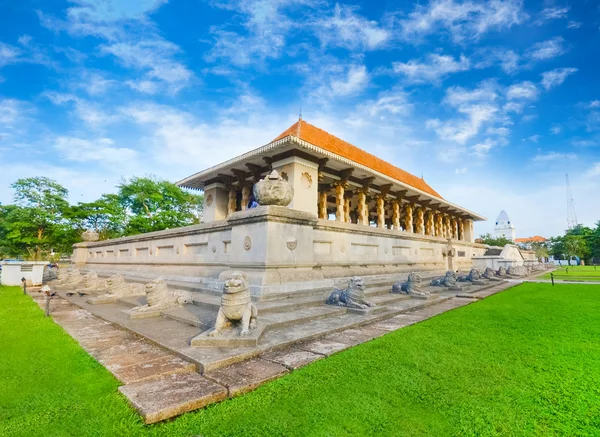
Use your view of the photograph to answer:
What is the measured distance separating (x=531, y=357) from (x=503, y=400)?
1254 mm

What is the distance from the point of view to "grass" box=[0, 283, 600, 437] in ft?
6.01

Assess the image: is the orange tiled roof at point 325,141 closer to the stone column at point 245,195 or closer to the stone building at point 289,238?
the stone building at point 289,238

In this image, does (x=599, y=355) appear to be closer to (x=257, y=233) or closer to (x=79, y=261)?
(x=257, y=233)

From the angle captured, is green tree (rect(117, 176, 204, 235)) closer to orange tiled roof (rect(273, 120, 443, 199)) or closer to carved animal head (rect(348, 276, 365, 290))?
orange tiled roof (rect(273, 120, 443, 199))

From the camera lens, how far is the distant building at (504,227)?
81.0m

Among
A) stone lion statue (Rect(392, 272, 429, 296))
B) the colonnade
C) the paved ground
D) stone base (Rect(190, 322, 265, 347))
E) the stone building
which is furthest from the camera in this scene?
the colonnade

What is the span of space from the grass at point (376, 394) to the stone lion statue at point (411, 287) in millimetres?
3401

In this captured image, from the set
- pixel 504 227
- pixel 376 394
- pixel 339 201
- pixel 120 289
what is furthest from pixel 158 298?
pixel 504 227

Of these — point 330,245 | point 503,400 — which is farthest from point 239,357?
point 330,245

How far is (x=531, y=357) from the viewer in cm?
300

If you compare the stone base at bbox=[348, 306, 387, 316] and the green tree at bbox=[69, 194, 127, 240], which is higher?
the green tree at bbox=[69, 194, 127, 240]

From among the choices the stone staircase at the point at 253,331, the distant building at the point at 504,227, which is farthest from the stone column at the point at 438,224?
the distant building at the point at 504,227

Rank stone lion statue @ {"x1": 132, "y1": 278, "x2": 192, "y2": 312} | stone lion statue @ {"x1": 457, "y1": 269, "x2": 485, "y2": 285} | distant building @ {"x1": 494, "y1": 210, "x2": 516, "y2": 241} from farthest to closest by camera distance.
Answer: distant building @ {"x1": 494, "y1": 210, "x2": 516, "y2": 241}, stone lion statue @ {"x1": 457, "y1": 269, "x2": 485, "y2": 285}, stone lion statue @ {"x1": 132, "y1": 278, "x2": 192, "y2": 312}

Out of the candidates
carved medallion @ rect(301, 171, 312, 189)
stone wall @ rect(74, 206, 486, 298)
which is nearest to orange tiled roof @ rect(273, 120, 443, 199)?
carved medallion @ rect(301, 171, 312, 189)
